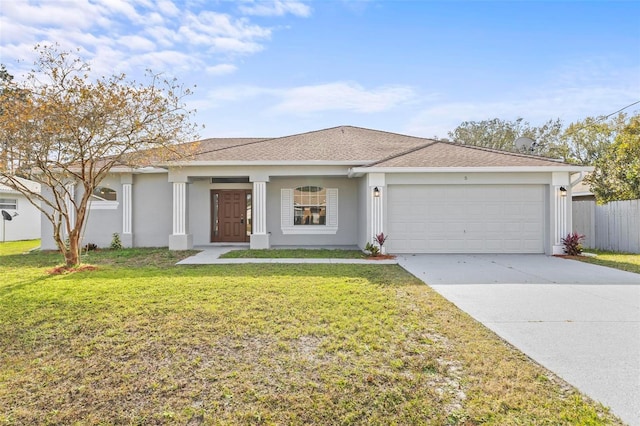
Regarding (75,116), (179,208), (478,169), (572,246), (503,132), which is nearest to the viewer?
(75,116)

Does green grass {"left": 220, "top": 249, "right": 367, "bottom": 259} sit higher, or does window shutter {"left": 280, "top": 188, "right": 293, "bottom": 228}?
window shutter {"left": 280, "top": 188, "right": 293, "bottom": 228}

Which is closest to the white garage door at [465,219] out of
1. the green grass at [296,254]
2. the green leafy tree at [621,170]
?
the green grass at [296,254]

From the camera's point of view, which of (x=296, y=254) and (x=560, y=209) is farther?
(x=296, y=254)

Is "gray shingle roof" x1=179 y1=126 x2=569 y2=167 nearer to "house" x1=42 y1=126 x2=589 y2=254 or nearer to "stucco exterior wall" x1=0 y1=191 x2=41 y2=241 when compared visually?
"house" x1=42 y1=126 x2=589 y2=254

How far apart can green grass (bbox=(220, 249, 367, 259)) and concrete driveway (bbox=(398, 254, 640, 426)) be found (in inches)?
76.1

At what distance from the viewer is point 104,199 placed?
1341 cm

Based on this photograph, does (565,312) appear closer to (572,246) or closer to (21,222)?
(572,246)

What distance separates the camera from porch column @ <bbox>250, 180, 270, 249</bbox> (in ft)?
40.8

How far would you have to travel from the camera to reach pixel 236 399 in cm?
295

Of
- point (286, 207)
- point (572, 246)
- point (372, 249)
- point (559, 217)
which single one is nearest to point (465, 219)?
point (559, 217)

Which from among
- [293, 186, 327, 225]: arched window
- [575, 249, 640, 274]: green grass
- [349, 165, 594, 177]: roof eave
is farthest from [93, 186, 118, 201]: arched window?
[575, 249, 640, 274]: green grass

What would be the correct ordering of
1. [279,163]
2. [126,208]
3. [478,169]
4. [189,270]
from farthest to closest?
[126,208], [279,163], [478,169], [189,270]

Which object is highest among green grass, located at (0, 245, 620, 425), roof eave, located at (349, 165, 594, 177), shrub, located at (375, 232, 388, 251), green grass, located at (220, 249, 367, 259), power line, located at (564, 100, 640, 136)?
power line, located at (564, 100, 640, 136)

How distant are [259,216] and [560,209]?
951 cm
